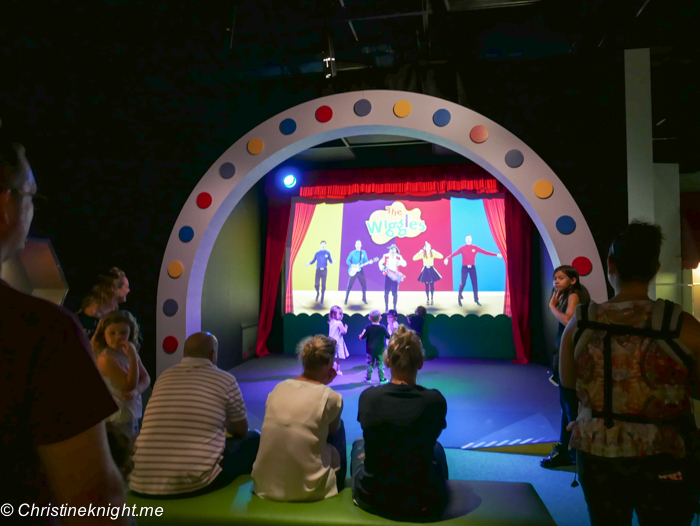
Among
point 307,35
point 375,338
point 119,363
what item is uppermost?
point 307,35

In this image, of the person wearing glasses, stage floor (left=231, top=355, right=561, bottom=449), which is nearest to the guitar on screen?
stage floor (left=231, top=355, right=561, bottom=449)

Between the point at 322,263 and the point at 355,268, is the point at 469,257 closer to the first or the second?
the point at 355,268

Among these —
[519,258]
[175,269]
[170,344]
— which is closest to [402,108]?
[175,269]

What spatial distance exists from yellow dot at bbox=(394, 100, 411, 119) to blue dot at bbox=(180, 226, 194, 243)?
178cm

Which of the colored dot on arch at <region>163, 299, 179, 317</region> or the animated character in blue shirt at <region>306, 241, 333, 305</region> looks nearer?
the colored dot on arch at <region>163, 299, 179, 317</region>

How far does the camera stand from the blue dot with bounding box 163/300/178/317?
313cm

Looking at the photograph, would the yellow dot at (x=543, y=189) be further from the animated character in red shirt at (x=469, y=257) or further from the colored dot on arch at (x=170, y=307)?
Answer: the animated character in red shirt at (x=469, y=257)

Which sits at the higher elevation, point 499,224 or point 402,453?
point 499,224

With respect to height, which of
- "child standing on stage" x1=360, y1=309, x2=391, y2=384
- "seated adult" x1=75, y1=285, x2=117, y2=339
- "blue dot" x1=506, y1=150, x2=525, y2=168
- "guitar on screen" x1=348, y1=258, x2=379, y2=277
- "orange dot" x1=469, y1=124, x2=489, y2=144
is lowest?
"child standing on stage" x1=360, y1=309, x2=391, y2=384

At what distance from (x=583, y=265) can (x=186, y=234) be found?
9.25 feet

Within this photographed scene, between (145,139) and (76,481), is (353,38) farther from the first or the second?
(76,481)

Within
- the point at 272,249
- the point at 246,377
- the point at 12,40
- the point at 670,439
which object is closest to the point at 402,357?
the point at 670,439

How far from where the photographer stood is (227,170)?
3156mm

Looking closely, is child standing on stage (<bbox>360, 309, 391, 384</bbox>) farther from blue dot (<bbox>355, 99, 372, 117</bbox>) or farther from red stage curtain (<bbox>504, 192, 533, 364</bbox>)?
red stage curtain (<bbox>504, 192, 533, 364</bbox>)
